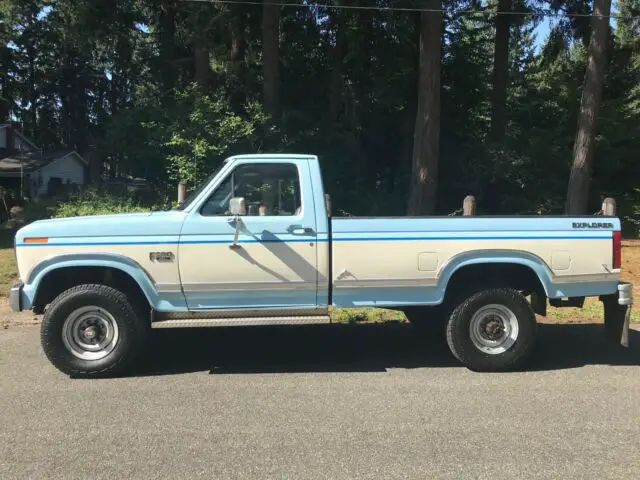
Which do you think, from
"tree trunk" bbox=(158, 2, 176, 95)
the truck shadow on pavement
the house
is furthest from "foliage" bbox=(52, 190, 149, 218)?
the house

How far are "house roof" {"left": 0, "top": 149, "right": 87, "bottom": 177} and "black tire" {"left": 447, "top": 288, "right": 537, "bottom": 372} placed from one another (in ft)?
124

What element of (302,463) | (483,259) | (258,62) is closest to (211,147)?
(258,62)

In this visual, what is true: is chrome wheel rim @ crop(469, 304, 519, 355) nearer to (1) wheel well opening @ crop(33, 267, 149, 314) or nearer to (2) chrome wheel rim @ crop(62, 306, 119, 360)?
(1) wheel well opening @ crop(33, 267, 149, 314)

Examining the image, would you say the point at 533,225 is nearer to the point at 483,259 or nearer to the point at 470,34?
the point at 483,259

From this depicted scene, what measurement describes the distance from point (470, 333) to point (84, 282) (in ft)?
12.7

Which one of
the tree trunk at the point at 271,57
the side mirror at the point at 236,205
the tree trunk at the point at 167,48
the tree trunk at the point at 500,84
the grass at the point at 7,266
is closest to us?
the side mirror at the point at 236,205

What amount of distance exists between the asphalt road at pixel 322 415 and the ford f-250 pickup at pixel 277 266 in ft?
1.59

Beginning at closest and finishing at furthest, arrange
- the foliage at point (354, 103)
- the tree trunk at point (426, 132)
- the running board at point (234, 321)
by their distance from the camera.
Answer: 1. the running board at point (234, 321)
2. the tree trunk at point (426, 132)
3. the foliage at point (354, 103)

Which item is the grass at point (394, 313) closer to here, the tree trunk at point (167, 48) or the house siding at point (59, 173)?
the tree trunk at point (167, 48)

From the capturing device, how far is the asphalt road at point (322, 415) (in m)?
3.80

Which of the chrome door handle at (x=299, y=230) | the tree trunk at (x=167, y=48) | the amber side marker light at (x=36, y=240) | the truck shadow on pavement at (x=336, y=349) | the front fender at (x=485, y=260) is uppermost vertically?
the tree trunk at (x=167, y=48)

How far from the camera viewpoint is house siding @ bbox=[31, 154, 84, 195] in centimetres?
4099

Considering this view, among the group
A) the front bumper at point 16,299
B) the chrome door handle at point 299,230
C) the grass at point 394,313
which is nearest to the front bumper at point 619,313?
the grass at point 394,313

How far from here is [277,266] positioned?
18.5ft
